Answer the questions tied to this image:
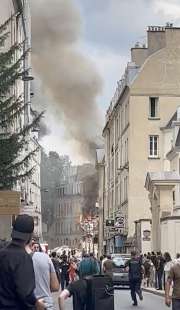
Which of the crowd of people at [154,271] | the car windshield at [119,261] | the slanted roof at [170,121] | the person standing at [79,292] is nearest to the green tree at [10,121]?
the person standing at [79,292]

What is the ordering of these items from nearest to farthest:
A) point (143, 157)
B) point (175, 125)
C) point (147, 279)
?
point (147, 279), point (175, 125), point (143, 157)

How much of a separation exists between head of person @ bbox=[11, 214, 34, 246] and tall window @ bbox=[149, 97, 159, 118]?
58.4m

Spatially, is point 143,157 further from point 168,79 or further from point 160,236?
point 160,236

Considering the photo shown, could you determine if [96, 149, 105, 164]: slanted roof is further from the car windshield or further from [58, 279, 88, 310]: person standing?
[58, 279, 88, 310]: person standing

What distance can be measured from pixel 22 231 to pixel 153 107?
5918cm

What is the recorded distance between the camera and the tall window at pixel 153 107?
65750mm

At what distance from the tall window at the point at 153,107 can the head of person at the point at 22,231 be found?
2300 inches

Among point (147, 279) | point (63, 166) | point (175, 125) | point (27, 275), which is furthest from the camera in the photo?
point (63, 166)

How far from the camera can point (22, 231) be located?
7.41m

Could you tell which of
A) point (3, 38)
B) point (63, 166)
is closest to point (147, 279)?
point (3, 38)

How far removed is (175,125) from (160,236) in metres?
14.9

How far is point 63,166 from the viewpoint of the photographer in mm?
148125

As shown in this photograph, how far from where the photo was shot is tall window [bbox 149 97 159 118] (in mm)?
65750

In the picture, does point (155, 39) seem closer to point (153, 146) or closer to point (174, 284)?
point (153, 146)
